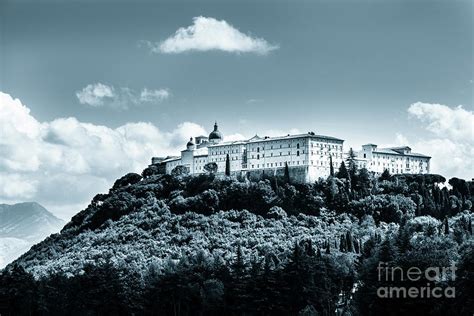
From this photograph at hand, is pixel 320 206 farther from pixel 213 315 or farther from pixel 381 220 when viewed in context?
pixel 213 315

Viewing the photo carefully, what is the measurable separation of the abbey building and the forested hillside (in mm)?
2697

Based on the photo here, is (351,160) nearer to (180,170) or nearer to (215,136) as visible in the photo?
(215,136)

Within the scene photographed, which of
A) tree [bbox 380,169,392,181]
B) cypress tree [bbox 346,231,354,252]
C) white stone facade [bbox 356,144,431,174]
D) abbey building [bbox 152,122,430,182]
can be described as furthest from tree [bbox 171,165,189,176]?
cypress tree [bbox 346,231,354,252]

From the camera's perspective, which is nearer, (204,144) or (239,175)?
(239,175)

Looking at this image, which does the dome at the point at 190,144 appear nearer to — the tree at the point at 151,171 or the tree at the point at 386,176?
the tree at the point at 151,171

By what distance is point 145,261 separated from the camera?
3440 inches

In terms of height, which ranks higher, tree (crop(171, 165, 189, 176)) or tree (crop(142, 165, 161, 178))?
tree (crop(142, 165, 161, 178))

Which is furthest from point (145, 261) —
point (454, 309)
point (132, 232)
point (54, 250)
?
point (454, 309)

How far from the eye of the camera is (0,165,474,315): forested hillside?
56531mm

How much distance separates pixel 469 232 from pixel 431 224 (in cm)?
780

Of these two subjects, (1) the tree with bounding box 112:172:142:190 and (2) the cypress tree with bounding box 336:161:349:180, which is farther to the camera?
(1) the tree with bounding box 112:172:142:190

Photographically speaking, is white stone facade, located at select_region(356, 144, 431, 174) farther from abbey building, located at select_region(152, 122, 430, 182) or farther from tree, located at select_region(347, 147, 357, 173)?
tree, located at select_region(347, 147, 357, 173)

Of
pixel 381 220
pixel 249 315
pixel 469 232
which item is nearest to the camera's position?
pixel 249 315

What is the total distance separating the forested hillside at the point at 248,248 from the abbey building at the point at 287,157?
8.85ft
